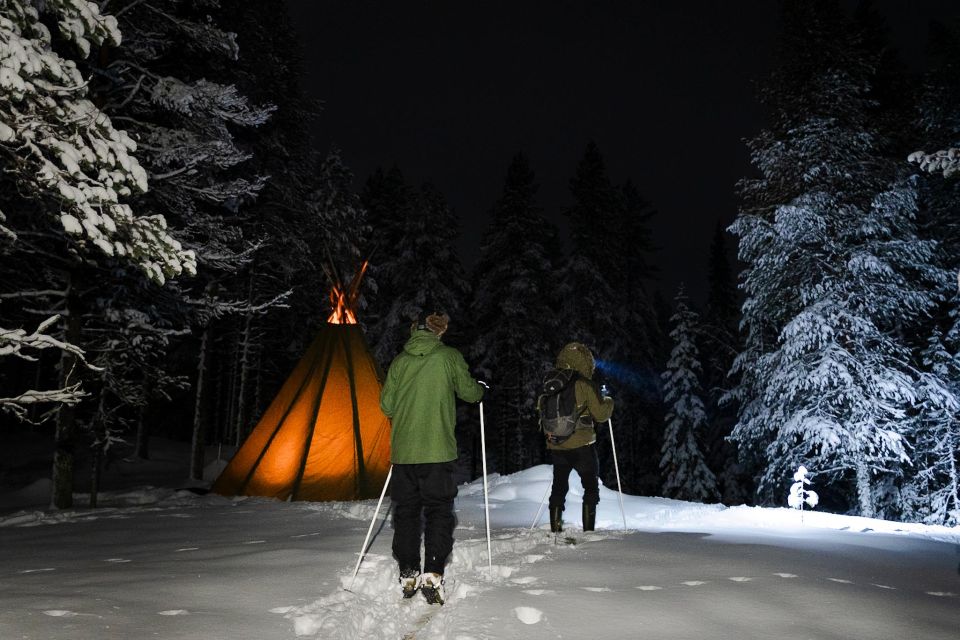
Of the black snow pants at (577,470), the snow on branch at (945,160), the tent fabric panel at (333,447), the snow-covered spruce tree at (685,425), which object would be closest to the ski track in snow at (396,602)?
the black snow pants at (577,470)

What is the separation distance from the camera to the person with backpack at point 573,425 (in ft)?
22.4

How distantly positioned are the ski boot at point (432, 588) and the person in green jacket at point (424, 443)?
7 cm

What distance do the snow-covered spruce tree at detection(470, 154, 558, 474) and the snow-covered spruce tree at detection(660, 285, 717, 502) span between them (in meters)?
5.73

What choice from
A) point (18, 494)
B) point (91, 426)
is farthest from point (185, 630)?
point (18, 494)

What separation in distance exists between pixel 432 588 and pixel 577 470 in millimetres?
2865

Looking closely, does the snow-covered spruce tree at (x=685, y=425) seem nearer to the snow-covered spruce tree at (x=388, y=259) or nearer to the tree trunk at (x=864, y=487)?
the snow-covered spruce tree at (x=388, y=259)

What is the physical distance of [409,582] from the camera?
14.8 feet

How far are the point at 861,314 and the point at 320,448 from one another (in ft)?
40.4

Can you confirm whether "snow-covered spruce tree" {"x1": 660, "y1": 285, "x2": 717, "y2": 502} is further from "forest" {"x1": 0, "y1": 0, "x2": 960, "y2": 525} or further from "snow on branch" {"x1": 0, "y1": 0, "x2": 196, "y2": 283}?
"snow on branch" {"x1": 0, "y1": 0, "x2": 196, "y2": 283}

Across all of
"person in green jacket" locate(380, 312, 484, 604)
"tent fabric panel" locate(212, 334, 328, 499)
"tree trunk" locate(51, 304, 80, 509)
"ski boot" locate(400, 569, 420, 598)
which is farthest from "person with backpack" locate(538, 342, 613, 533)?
"tree trunk" locate(51, 304, 80, 509)

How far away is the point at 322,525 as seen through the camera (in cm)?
762

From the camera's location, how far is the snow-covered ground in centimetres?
362

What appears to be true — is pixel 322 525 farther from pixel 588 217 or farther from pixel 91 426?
pixel 588 217

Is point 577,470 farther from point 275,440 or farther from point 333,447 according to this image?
point 275,440
